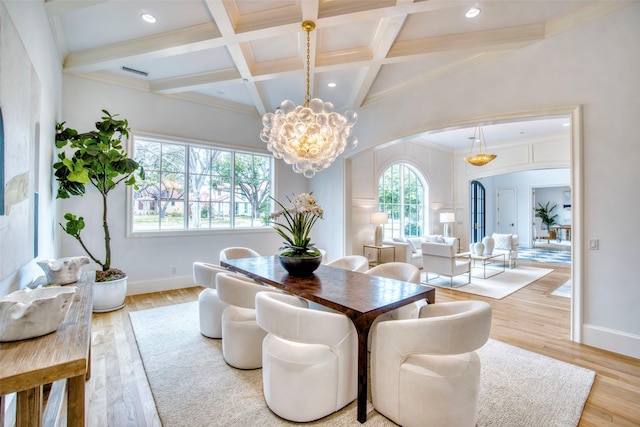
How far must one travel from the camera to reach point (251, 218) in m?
6.02

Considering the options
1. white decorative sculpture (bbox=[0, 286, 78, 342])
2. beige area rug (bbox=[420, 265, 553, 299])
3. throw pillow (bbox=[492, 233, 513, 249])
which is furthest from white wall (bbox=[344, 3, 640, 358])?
throw pillow (bbox=[492, 233, 513, 249])

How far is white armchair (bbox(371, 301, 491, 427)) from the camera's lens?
163 cm

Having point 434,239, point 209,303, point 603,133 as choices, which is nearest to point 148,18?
point 209,303

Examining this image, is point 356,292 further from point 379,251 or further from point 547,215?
point 547,215

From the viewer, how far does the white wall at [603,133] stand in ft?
9.03

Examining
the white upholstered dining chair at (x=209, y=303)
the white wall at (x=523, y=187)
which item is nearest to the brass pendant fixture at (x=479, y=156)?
the white wall at (x=523, y=187)

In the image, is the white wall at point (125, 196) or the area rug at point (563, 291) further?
the area rug at point (563, 291)

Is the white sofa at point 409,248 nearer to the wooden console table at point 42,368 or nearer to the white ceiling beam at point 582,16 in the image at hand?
the white ceiling beam at point 582,16

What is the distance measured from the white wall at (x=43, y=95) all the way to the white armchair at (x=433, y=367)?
225cm

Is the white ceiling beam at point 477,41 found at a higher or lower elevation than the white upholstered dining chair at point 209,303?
higher

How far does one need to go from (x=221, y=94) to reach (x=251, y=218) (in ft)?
8.04

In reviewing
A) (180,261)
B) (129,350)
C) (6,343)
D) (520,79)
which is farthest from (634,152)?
(180,261)

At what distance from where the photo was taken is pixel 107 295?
3.79m

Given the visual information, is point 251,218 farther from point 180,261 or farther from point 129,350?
point 129,350
